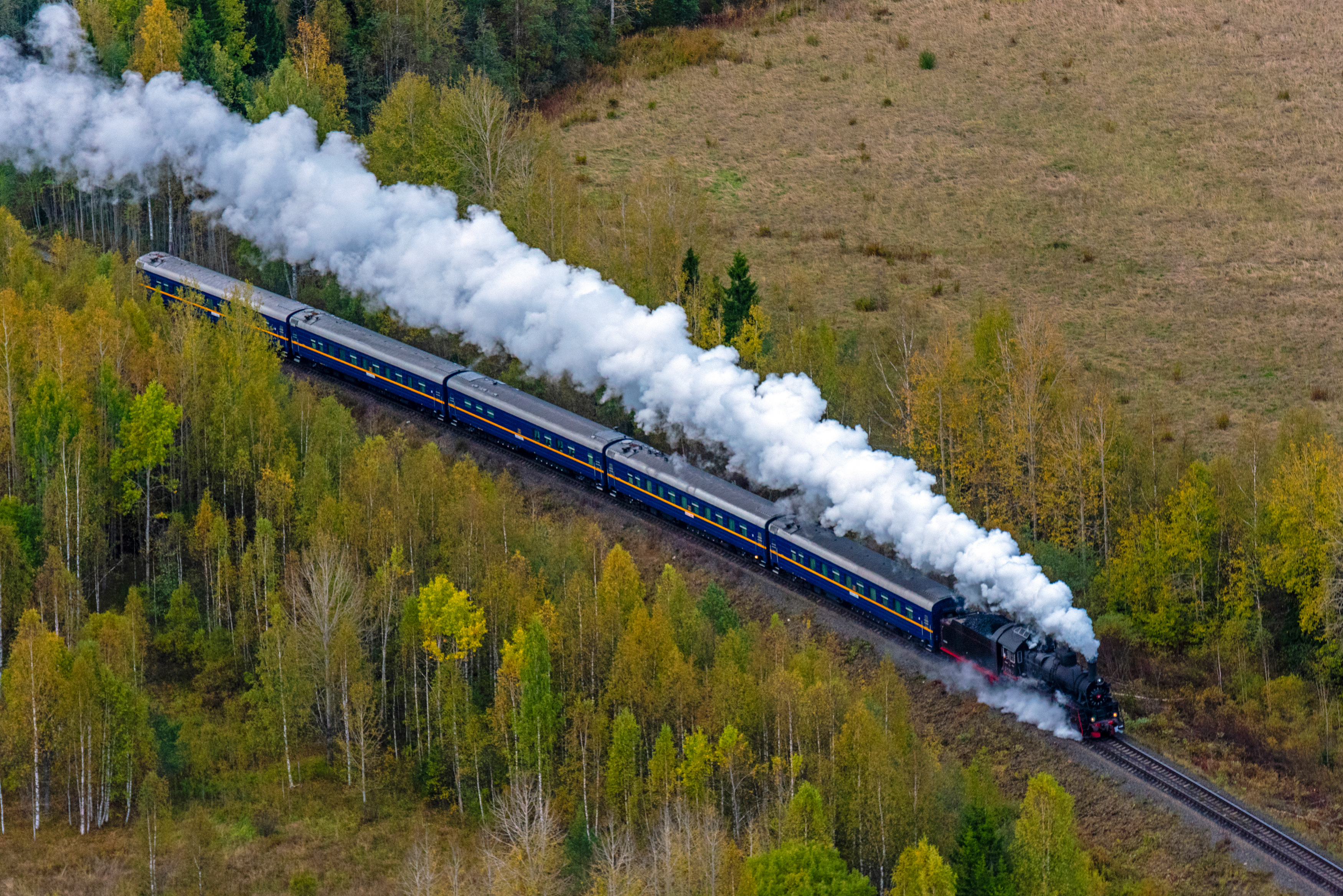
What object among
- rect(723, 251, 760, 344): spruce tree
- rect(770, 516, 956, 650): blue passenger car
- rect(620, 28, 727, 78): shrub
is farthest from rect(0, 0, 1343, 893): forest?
rect(620, 28, 727, 78): shrub

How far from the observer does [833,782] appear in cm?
6134

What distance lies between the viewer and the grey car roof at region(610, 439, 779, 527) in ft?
246

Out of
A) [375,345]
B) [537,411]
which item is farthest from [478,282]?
[375,345]

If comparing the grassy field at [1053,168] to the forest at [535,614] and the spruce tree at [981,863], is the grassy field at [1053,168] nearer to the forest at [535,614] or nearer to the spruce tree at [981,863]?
the forest at [535,614]

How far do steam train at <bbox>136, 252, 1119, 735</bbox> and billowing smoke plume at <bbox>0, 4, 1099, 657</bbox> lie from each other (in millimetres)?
1358

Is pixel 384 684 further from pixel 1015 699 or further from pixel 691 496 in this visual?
pixel 1015 699

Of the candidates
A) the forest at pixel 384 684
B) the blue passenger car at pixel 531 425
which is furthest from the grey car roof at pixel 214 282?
the blue passenger car at pixel 531 425

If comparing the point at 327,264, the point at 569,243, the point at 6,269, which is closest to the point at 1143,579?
the point at 569,243

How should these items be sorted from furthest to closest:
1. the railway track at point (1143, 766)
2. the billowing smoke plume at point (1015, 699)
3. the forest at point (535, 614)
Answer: the billowing smoke plume at point (1015, 699)
the forest at point (535, 614)
the railway track at point (1143, 766)

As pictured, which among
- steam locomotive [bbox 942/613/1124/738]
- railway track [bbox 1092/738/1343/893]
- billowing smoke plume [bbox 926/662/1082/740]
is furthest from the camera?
billowing smoke plume [bbox 926/662/1082/740]

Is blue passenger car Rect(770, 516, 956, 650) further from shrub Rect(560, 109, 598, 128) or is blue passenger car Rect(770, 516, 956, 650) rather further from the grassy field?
shrub Rect(560, 109, 598, 128)

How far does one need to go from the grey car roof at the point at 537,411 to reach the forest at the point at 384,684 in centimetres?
342

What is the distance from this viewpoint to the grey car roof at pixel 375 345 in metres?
86.0

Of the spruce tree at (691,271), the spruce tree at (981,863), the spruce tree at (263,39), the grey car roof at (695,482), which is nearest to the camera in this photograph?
the spruce tree at (981,863)
